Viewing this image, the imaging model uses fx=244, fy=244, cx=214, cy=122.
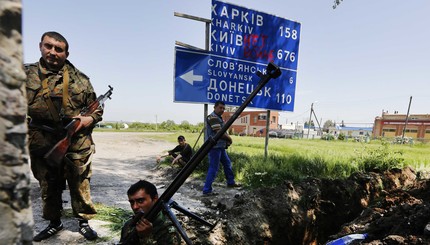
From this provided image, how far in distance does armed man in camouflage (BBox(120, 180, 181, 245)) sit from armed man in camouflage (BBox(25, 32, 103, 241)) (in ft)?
2.76

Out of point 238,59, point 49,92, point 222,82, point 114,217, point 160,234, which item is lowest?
point 114,217

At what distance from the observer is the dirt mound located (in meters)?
2.11

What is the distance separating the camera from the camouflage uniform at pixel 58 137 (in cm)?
241

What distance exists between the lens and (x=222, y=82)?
6.29m

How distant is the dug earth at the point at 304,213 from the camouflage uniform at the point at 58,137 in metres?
0.39

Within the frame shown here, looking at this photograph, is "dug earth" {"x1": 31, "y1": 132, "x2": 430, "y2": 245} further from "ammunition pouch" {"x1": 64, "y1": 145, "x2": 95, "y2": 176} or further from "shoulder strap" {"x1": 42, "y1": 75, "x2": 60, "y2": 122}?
"shoulder strap" {"x1": 42, "y1": 75, "x2": 60, "y2": 122}

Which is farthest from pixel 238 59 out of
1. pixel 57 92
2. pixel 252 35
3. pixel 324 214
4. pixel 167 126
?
pixel 167 126

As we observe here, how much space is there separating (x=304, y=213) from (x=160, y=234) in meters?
2.05

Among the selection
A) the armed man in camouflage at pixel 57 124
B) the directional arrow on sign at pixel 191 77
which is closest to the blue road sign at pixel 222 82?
the directional arrow on sign at pixel 191 77

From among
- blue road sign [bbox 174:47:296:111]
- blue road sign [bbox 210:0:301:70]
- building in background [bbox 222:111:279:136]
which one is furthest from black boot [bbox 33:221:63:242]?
building in background [bbox 222:111:279:136]

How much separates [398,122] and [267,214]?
57.2 metres

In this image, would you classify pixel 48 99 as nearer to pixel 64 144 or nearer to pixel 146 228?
pixel 64 144

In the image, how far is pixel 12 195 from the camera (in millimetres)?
534

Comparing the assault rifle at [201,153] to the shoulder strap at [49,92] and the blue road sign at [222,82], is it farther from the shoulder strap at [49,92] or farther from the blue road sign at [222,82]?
the blue road sign at [222,82]
